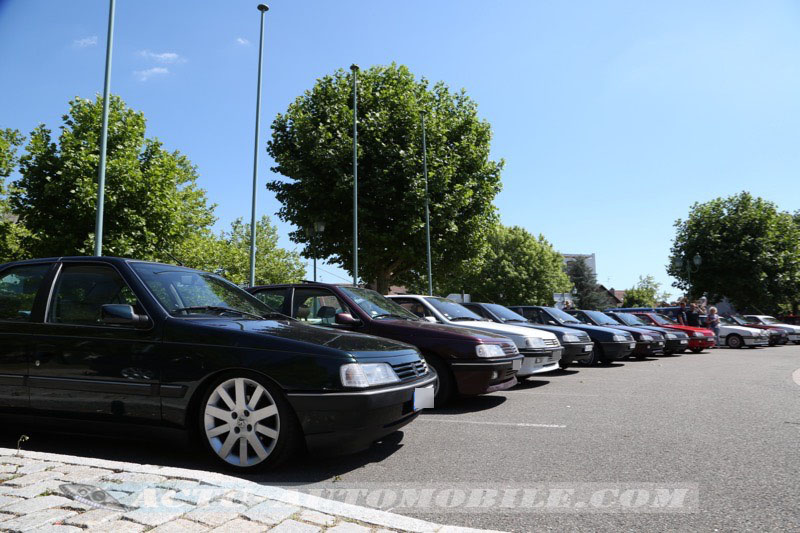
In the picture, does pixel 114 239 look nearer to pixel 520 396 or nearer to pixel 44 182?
pixel 44 182

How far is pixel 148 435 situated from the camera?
4020mm

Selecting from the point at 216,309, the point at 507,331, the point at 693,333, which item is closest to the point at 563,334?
the point at 507,331

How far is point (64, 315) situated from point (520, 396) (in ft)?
19.5

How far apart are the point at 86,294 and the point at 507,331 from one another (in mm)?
6115

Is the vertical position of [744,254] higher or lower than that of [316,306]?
higher

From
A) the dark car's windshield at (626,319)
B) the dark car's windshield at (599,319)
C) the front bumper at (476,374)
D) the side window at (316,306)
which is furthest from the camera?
the dark car's windshield at (626,319)

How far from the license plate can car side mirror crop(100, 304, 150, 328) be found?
2.14 metres

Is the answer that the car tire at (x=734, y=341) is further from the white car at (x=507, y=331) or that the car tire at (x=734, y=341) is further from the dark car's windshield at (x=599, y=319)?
the white car at (x=507, y=331)

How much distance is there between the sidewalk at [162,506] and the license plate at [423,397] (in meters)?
1.43

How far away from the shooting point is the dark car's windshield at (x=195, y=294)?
438 cm

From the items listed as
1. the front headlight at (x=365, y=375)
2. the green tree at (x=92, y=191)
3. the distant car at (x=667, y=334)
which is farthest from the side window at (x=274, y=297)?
the green tree at (x=92, y=191)

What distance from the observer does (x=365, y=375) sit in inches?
152

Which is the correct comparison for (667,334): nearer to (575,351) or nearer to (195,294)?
(575,351)

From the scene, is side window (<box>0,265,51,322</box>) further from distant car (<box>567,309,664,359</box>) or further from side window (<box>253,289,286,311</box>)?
distant car (<box>567,309,664,359</box>)
